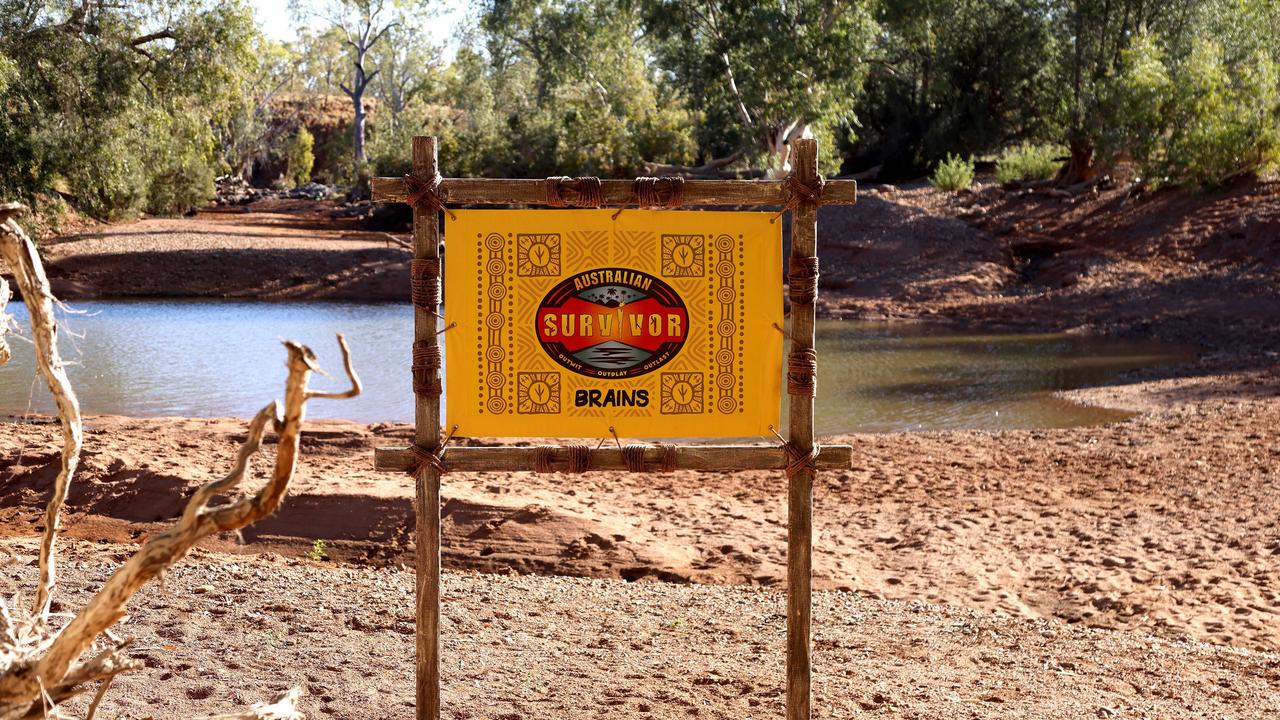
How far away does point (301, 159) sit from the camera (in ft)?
183

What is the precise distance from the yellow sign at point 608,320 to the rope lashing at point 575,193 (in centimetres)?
4

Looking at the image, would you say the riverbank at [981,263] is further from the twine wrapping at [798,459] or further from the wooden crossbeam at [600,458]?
the wooden crossbeam at [600,458]

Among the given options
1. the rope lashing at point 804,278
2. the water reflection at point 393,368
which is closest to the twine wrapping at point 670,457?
the rope lashing at point 804,278

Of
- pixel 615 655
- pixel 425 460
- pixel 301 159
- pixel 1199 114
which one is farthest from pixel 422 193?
pixel 301 159

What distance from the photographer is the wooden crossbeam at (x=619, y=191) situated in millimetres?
4062

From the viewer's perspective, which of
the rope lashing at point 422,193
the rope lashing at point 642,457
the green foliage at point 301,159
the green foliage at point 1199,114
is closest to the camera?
the rope lashing at point 422,193

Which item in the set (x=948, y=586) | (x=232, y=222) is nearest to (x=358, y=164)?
(x=232, y=222)

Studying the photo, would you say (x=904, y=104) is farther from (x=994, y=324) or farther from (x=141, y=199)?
(x=141, y=199)

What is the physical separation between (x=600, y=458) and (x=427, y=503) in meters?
0.61

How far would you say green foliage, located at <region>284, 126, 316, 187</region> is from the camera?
182ft

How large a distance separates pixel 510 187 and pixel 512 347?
1.77ft

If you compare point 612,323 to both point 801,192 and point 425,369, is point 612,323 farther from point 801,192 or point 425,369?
point 801,192

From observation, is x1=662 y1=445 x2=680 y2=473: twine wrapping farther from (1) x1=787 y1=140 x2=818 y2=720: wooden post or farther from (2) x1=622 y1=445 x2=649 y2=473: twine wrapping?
(1) x1=787 y1=140 x2=818 y2=720: wooden post

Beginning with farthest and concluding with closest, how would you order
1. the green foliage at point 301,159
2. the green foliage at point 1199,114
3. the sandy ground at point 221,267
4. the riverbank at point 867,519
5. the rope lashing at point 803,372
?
1. the green foliage at point 301,159
2. the sandy ground at point 221,267
3. the green foliage at point 1199,114
4. the riverbank at point 867,519
5. the rope lashing at point 803,372
